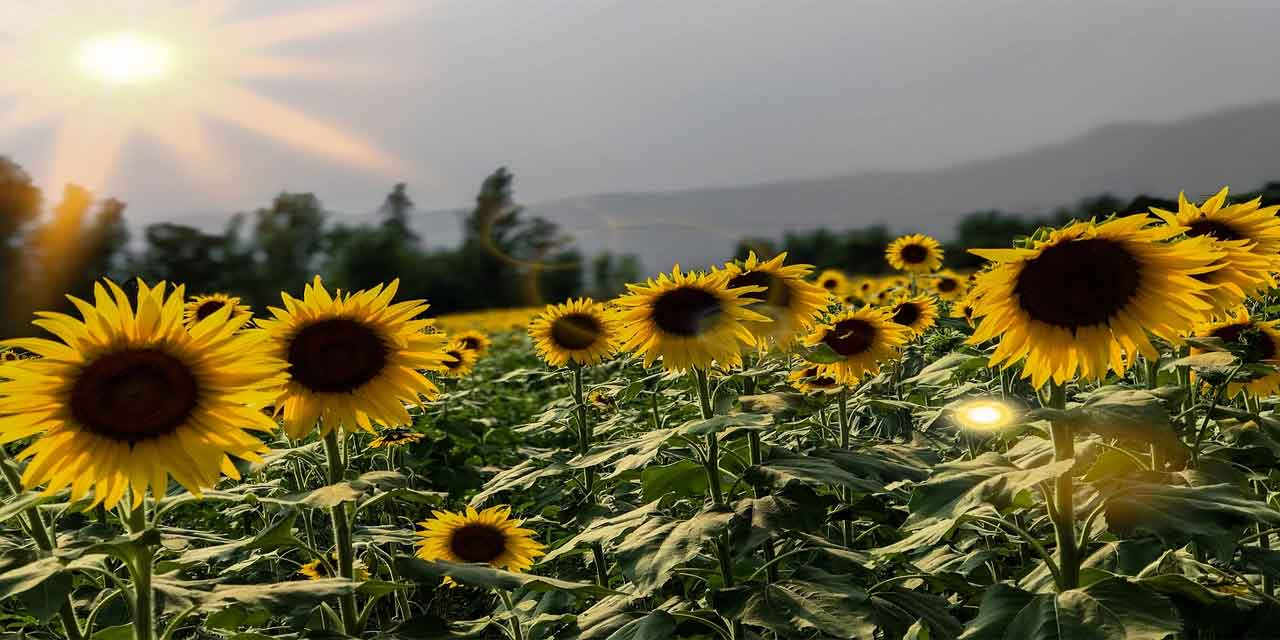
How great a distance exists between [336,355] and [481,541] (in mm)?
1782

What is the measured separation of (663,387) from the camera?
642 cm

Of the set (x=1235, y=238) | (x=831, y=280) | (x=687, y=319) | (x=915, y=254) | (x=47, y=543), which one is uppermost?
(x=1235, y=238)

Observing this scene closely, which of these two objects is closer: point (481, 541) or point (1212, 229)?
point (1212, 229)

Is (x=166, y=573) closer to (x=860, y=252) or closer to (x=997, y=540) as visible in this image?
(x=997, y=540)

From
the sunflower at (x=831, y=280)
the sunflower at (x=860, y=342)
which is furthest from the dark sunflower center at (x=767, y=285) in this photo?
the sunflower at (x=831, y=280)

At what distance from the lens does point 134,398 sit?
249 centimetres

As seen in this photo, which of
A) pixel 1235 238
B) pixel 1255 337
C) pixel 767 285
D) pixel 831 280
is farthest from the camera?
pixel 831 280

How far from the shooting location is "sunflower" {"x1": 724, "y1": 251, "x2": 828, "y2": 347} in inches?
160

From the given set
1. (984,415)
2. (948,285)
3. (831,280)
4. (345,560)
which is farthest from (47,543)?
(831,280)

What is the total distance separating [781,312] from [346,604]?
210 cm

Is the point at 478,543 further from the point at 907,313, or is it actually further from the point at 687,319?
the point at 907,313

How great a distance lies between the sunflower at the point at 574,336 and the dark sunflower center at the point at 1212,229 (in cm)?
295

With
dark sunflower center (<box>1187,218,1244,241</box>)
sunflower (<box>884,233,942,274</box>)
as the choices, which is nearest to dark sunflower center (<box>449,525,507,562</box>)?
dark sunflower center (<box>1187,218,1244,241</box>)

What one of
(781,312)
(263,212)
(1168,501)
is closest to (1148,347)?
(1168,501)
